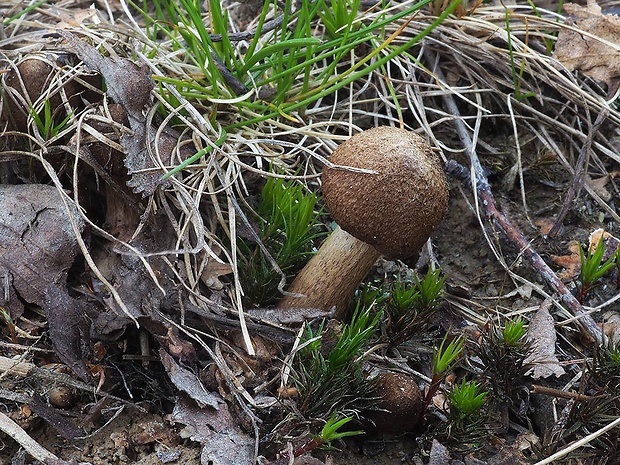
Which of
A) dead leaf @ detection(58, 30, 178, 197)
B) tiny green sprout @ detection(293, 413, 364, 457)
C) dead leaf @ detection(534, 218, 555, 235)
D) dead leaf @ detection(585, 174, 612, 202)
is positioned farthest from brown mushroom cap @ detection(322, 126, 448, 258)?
dead leaf @ detection(585, 174, 612, 202)

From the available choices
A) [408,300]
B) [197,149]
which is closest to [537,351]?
[408,300]

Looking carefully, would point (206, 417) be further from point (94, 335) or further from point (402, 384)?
point (402, 384)

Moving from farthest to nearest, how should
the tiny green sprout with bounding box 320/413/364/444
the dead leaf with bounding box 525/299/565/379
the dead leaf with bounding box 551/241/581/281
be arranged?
the dead leaf with bounding box 551/241/581/281 → the dead leaf with bounding box 525/299/565/379 → the tiny green sprout with bounding box 320/413/364/444

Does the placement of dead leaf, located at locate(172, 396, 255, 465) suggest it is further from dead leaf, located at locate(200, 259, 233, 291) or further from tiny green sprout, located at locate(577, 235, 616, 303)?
tiny green sprout, located at locate(577, 235, 616, 303)

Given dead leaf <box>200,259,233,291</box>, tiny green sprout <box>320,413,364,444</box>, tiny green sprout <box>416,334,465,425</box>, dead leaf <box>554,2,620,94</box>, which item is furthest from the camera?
dead leaf <box>554,2,620,94</box>

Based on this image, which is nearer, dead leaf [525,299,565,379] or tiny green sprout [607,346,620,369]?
tiny green sprout [607,346,620,369]

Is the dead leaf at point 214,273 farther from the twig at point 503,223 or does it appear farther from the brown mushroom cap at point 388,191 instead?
the twig at point 503,223

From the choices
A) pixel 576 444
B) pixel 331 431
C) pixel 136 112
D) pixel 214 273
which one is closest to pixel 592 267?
pixel 576 444
